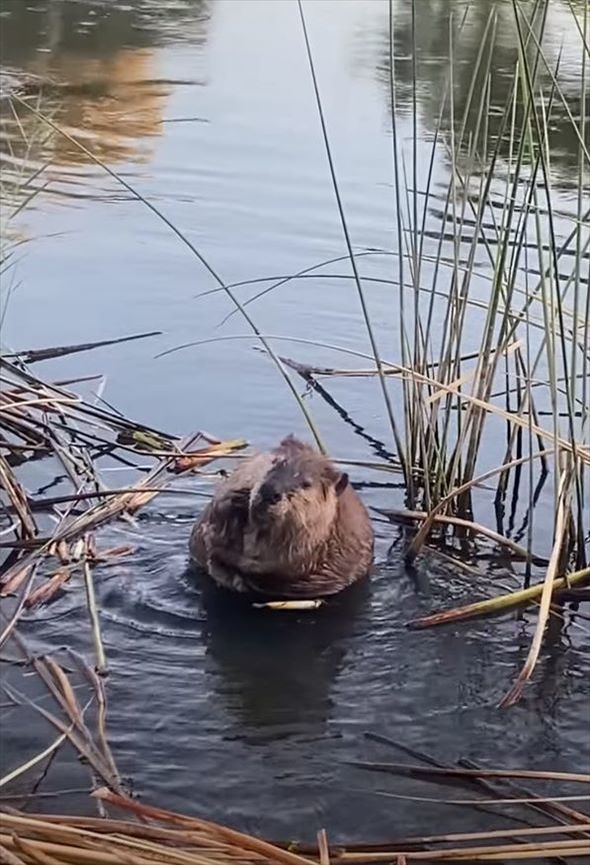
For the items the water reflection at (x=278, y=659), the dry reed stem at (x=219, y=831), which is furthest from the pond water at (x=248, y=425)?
the dry reed stem at (x=219, y=831)

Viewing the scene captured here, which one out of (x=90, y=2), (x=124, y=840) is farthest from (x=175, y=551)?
(x=90, y=2)

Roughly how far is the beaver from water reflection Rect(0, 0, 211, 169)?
11.9 ft

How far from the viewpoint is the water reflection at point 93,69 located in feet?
31.1

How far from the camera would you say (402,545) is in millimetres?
4609

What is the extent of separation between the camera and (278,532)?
4.15 metres

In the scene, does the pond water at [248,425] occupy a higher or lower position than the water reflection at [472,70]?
lower

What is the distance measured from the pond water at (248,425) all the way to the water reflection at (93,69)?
0.05 m

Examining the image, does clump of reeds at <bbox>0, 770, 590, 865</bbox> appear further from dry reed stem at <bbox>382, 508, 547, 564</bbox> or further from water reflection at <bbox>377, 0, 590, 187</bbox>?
water reflection at <bbox>377, 0, 590, 187</bbox>

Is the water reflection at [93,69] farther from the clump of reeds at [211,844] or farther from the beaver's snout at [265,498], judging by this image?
the clump of reeds at [211,844]

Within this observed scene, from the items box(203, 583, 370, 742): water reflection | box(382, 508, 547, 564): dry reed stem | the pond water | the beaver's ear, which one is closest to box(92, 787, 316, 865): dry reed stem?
the pond water

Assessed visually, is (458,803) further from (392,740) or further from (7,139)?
(7,139)

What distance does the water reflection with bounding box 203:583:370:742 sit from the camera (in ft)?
11.7

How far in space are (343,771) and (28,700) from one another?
794 millimetres

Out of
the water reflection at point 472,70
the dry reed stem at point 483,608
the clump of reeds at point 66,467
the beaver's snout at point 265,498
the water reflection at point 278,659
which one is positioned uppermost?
the water reflection at point 472,70
